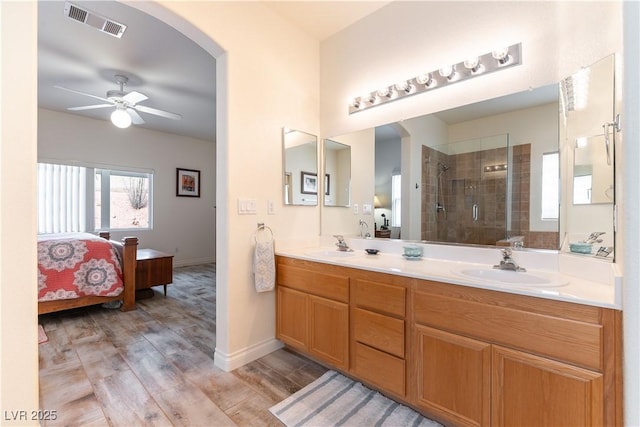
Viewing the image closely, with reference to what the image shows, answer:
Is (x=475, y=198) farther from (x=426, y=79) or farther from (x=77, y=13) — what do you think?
(x=77, y=13)

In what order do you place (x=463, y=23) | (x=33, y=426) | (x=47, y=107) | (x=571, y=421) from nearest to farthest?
(x=33, y=426) → (x=571, y=421) → (x=463, y=23) → (x=47, y=107)

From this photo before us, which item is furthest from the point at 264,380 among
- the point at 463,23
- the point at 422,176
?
the point at 463,23

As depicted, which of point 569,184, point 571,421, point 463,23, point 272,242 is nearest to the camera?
point 571,421

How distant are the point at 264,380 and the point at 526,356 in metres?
1.56

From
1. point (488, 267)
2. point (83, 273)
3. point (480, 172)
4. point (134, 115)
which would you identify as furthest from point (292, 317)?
point (134, 115)

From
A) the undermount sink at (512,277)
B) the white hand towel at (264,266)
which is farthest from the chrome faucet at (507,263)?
the white hand towel at (264,266)

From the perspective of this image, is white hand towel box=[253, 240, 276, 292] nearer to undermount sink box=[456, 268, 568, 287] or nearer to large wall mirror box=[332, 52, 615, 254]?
large wall mirror box=[332, 52, 615, 254]

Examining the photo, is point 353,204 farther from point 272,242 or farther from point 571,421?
point 571,421

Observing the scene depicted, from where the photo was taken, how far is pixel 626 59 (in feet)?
1.37

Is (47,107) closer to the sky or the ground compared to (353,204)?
closer to the sky

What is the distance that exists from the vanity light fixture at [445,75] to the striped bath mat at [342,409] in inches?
82.9

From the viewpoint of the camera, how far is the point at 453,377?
4.58 feet

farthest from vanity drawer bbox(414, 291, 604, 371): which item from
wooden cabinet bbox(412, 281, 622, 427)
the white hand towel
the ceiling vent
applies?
the ceiling vent

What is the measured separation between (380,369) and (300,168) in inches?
67.1
